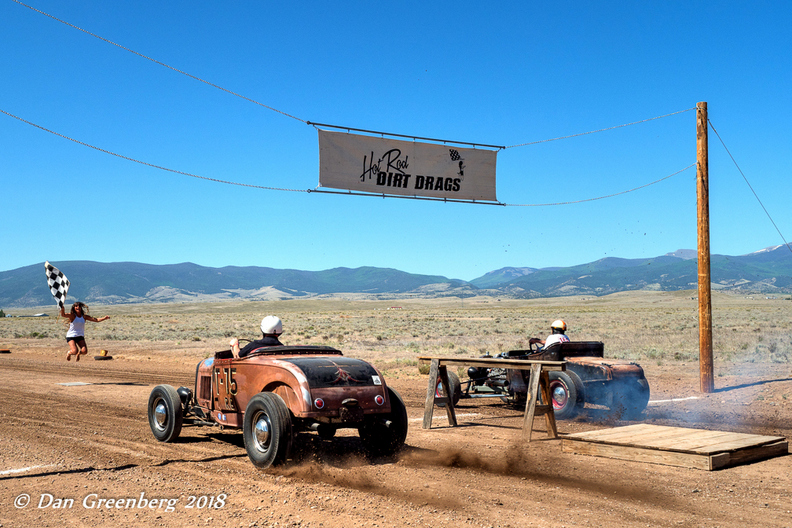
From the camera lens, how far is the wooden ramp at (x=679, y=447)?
23.9 feet

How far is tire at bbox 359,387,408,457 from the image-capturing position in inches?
308

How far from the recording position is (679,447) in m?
7.51

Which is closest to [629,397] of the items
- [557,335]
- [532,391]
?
[557,335]

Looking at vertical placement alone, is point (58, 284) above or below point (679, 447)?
above

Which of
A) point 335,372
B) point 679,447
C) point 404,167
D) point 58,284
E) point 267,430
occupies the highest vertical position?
point 404,167

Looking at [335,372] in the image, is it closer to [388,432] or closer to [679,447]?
[388,432]

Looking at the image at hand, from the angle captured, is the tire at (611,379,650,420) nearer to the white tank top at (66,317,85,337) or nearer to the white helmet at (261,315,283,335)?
the white helmet at (261,315,283,335)

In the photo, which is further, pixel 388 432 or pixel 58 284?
pixel 58 284

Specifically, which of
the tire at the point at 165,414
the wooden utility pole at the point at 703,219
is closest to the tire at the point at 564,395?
the wooden utility pole at the point at 703,219

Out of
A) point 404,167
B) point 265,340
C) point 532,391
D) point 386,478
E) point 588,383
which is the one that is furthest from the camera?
point 404,167

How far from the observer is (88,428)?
997cm

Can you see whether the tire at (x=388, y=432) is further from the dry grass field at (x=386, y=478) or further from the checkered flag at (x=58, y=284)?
the checkered flag at (x=58, y=284)
